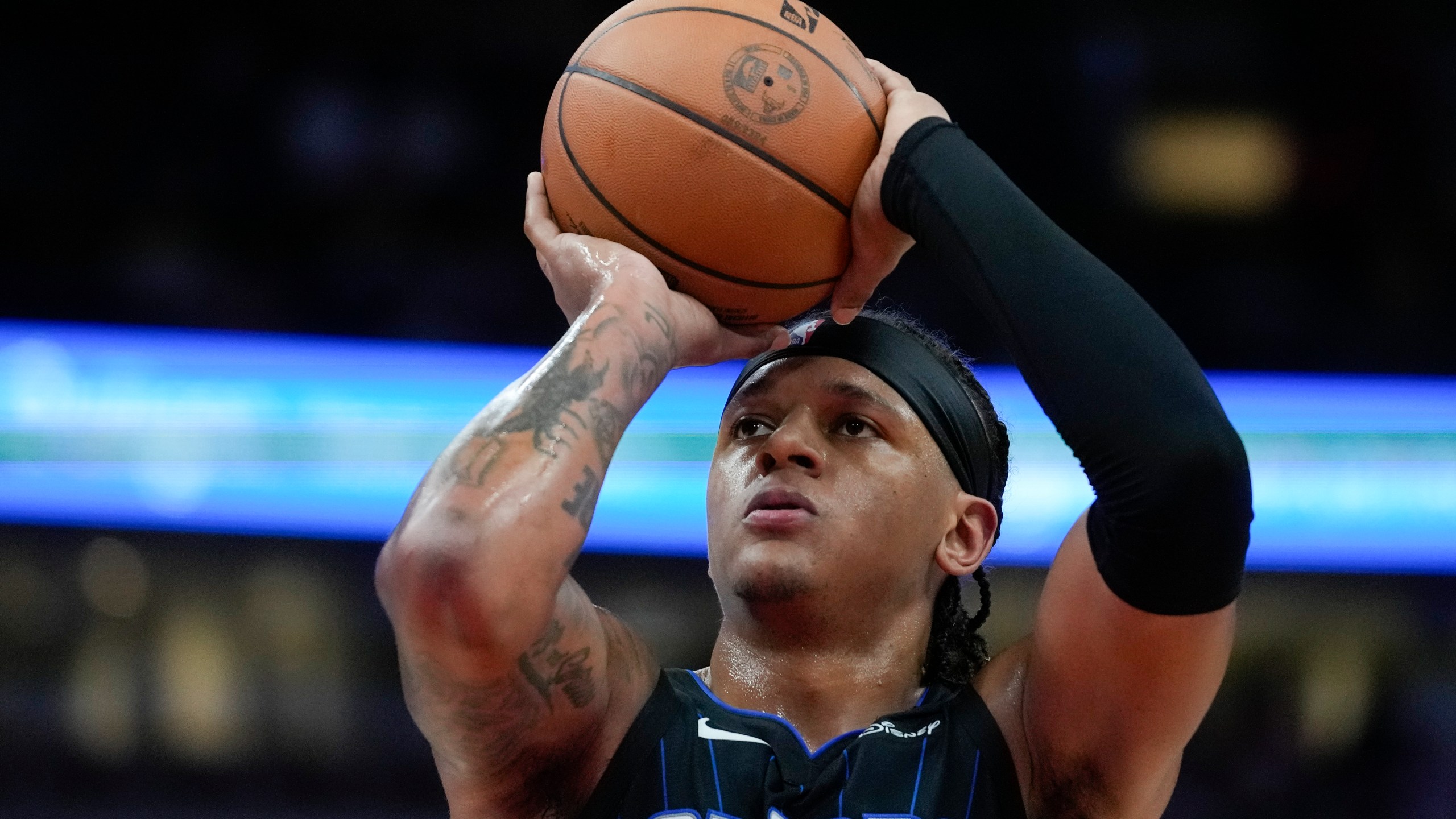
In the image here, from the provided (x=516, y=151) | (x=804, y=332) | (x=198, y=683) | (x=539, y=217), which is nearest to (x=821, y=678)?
(x=804, y=332)

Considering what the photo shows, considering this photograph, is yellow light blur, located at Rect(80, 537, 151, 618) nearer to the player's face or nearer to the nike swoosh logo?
the player's face

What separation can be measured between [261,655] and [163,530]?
632mm

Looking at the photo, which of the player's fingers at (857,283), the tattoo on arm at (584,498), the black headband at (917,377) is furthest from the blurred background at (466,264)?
the tattoo on arm at (584,498)

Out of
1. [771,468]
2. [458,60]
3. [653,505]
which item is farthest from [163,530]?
[771,468]

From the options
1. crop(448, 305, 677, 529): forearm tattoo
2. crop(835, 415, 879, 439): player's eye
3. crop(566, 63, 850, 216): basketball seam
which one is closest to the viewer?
crop(448, 305, 677, 529): forearm tattoo

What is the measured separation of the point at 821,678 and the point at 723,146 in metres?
0.98

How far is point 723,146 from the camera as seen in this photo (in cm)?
205

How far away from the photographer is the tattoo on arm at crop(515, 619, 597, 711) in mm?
1949

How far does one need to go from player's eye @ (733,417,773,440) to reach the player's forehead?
32 mm

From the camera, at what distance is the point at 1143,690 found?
1.99 meters

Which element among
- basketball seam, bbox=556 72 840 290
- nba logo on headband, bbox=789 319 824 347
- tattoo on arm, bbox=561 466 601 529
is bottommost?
tattoo on arm, bbox=561 466 601 529

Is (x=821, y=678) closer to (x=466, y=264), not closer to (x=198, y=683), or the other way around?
(x=198, y=683)

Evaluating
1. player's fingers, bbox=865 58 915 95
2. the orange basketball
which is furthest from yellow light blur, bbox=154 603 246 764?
player's fingers, bbox=865 58 915 95

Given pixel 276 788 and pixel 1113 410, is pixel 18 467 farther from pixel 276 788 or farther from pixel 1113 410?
pixel 1113 410
